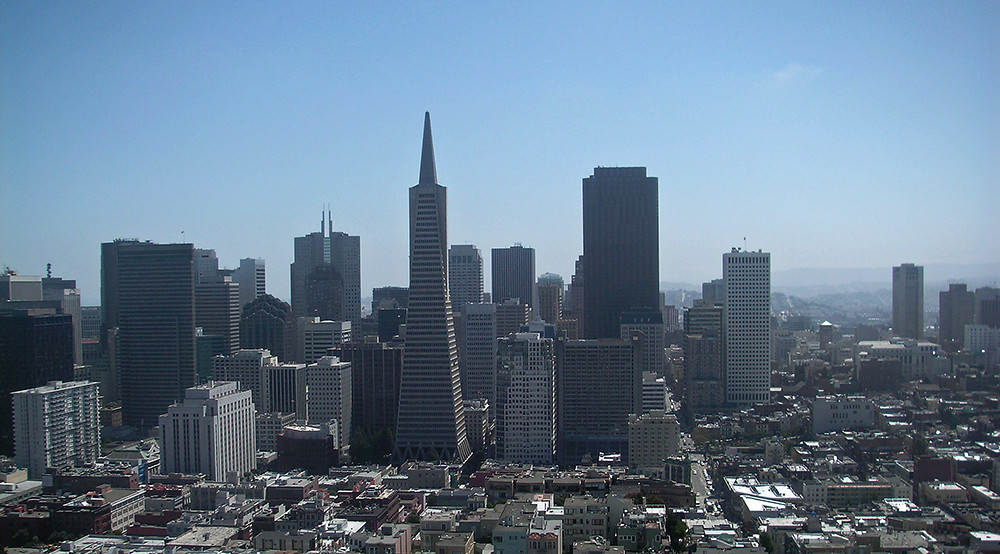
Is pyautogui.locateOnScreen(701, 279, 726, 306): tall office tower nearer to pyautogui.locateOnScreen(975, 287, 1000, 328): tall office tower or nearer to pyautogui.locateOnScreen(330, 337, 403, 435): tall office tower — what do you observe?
pyautogui.locateOnScreen(330, 337, 403, 435): tall office tower

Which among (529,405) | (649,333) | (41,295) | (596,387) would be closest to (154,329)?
(41,295)

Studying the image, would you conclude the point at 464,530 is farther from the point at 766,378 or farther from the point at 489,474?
the point at 766,378

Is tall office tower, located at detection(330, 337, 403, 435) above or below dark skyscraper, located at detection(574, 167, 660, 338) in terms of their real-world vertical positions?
below

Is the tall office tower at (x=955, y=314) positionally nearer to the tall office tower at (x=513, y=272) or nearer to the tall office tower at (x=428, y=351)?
the tall office tower at (x=428, y=351)

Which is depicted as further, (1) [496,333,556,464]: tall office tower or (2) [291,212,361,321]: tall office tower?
(2) [291,212,361,321]: tall office tower

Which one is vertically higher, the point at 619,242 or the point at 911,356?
the point at 619,242

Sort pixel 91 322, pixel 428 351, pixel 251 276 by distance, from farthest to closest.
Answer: pixel 251 276, pixel 91 322, pixel 428 351

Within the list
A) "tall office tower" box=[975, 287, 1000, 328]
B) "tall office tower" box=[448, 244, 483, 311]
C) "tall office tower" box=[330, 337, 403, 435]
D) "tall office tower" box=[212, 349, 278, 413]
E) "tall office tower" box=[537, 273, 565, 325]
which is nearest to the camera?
"tall office tower" box=[975, 287, 1000, 328]

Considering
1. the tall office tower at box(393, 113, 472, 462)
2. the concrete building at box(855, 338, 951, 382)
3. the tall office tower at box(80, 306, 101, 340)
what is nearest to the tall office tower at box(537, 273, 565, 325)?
the concrete building at box(855, 338, 951, 382)

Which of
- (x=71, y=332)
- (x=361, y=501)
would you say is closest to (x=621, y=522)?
(x=361, y=501)

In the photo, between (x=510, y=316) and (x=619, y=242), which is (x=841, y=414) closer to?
(x=510, y=316)
